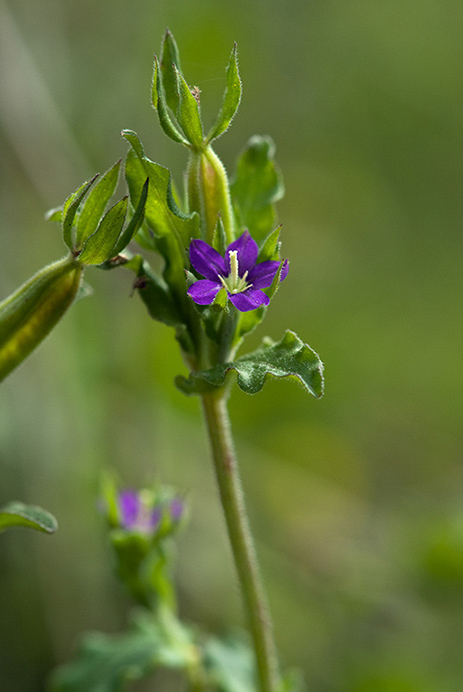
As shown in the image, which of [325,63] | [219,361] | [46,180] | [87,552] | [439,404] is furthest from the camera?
[325,63]

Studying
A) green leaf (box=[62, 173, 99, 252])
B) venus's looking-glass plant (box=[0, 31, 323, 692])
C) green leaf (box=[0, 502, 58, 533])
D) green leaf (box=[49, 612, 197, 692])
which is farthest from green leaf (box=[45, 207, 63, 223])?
green leaf (box=[49, 612, 197, 692])

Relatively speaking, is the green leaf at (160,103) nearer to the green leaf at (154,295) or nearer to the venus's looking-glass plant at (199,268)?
the venus's looking-glass plant at (199,268)

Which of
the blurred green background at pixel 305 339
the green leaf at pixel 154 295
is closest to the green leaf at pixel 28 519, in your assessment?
the green leaf at pixel 154 295

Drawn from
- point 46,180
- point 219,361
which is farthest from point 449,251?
point 219,361

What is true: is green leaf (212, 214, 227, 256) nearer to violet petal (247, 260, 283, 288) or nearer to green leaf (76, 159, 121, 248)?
violet petal (247, 260, 283, 288)

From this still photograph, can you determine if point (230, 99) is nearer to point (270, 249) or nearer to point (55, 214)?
point (270, 249)

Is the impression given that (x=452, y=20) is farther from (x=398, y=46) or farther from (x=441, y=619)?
(x=441, y=619)
